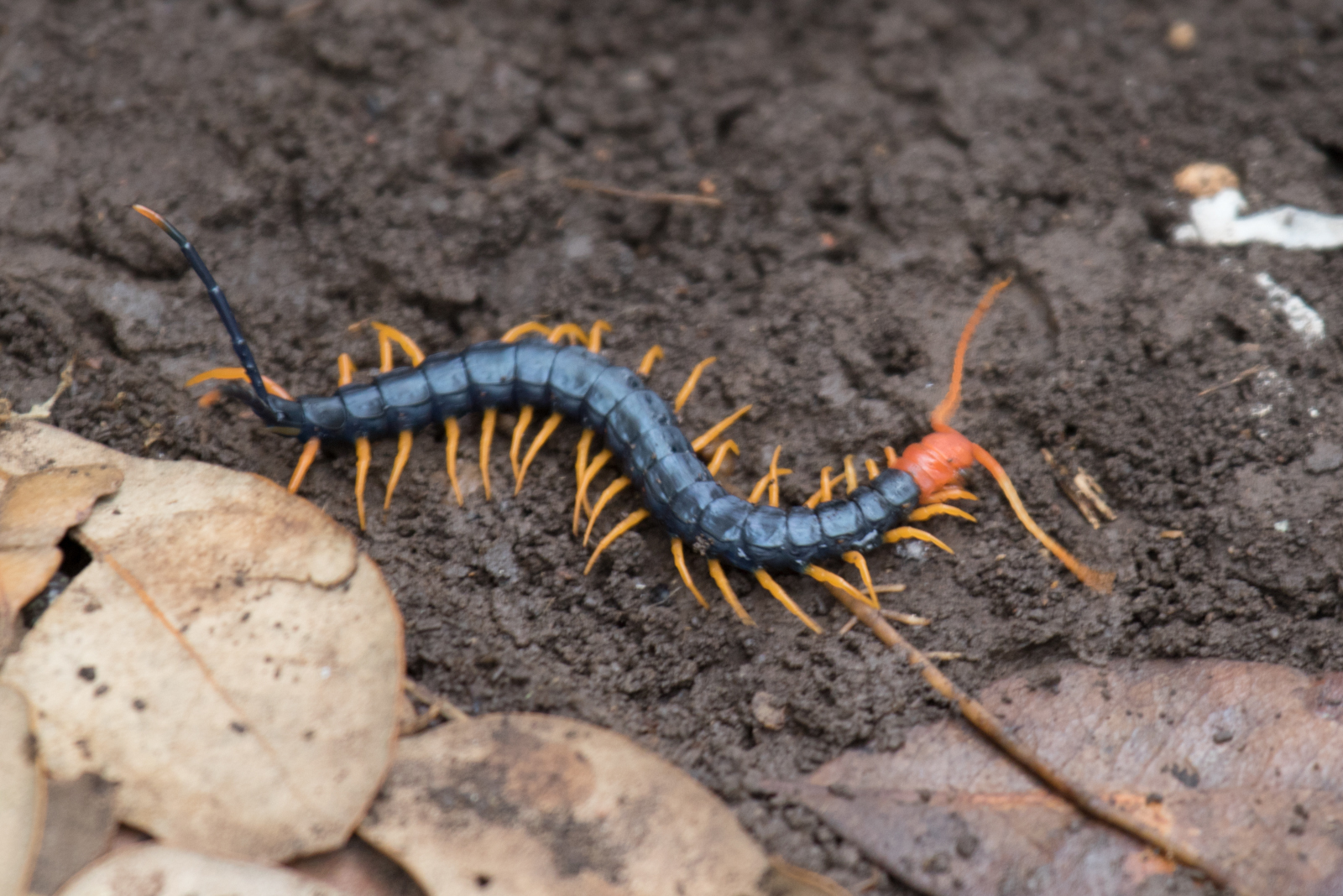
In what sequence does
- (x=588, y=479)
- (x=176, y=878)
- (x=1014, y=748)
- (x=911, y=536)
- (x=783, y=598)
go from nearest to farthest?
(x=176, y=878), (x=1014, y=748), (x=783, y=598), (x=911, y=536), (x=588, y=479)

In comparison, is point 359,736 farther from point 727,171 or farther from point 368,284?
point 727,171

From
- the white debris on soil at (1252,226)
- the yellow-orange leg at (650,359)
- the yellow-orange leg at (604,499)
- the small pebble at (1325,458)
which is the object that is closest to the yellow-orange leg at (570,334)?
the yellow-orange leg at (650,359)

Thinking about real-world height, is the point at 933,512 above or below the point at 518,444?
above

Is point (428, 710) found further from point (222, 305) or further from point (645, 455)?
point (222, 305)

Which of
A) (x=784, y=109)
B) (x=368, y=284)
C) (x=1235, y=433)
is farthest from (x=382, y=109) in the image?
(x=1235, y=433)

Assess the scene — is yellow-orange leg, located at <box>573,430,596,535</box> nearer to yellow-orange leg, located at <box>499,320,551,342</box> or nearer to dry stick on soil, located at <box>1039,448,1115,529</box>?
yellow-orange leg, located at <box>499,320,551,342</box>

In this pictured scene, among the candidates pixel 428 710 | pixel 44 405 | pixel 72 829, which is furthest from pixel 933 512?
pixel 44 405
